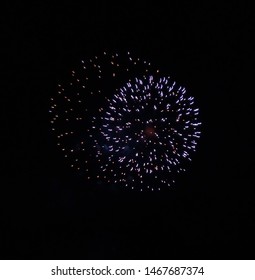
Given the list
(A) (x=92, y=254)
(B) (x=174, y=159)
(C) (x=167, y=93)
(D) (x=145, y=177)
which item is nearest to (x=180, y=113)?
(C) (x=167, y=93)

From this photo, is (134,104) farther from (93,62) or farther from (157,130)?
(93,62)

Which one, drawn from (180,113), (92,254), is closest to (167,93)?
(180,113)

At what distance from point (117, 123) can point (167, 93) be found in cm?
87

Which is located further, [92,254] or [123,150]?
[92,254]

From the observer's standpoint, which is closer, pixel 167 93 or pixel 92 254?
pixel 167 93

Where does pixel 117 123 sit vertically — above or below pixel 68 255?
above

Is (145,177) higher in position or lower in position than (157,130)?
lower

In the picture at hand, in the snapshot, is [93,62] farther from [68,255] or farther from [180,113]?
[68,255]

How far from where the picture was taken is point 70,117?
5.75 metres

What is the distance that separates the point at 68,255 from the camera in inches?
242

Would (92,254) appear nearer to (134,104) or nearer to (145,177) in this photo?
(145,177)

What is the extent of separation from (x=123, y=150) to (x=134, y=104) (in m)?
0.70

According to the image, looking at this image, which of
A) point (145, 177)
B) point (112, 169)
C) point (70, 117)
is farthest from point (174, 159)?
point (70, 117)

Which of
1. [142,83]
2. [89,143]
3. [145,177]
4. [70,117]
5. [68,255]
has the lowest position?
[68,255]
